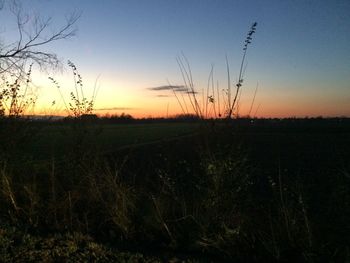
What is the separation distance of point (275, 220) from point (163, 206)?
1.99 metres

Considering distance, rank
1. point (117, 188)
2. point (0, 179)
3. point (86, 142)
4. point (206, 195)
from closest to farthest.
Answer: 1. point (206, 195)
2. point (117, 188)
3. point (0, 179)
4. point (86, 142)

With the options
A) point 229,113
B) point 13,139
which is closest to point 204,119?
point 229,113

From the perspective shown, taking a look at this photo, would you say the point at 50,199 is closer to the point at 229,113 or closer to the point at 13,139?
the point at 13,139

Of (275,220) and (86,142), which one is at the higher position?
(86,142)

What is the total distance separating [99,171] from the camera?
8273mm

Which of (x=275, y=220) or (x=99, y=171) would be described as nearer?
(x=275, y=220)

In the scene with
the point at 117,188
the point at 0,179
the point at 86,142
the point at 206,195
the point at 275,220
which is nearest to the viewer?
the point at 275,220

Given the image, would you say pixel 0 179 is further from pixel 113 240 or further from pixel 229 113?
pixel 229 113

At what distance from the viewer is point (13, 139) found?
10.1 meters

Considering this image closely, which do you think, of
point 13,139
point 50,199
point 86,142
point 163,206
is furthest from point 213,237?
point 13,139

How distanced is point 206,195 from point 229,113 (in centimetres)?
131

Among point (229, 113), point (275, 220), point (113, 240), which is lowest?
point (113, 240)

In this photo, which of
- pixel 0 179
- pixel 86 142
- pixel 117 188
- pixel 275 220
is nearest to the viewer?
pixel 275 220

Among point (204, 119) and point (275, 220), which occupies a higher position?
→ point (204, 119)
